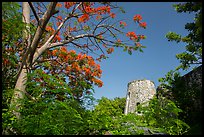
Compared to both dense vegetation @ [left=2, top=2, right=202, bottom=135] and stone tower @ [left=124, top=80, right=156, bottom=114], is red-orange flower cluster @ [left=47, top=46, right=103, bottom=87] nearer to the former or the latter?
dense vegetation @ [left=2, top=2, right=202, bottom=135]

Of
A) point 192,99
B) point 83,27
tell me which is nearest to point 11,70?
point 83,27

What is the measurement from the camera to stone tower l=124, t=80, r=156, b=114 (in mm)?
20016

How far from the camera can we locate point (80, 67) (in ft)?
40.3

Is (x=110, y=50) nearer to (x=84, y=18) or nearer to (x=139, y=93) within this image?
(x=84, y=18)

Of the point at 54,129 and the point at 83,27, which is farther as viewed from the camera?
the point at 83,27

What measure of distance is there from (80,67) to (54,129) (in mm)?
9313

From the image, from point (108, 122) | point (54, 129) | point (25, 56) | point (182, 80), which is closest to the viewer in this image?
point (54, 129)

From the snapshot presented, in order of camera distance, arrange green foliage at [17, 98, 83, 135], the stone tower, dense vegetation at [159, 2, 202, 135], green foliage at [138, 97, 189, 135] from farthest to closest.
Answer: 1. the stone tower
2. dense vegetation at [159, 2, 202, 135]
3. green foliage at [138, 97, 189, 135]
4. green foliage at [17, 98, 83, 135]

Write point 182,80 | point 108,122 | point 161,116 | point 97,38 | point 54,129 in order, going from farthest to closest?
point 182,80 → point 97,38 → point 161,116 → point 108,122 → point 54,129

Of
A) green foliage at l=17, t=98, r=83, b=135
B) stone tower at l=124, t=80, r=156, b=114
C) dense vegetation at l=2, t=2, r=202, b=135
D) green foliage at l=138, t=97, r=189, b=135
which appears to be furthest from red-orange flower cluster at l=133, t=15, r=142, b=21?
A: stone tower at l=124, t=80, r=156, b=114

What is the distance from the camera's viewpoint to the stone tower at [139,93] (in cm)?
2002

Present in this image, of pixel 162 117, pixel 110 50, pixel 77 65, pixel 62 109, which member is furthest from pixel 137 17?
pixel 62 109

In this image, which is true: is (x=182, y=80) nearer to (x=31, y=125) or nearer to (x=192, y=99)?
(x=192, y=99)

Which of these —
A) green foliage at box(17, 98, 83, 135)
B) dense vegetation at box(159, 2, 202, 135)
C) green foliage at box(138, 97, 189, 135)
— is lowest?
green foliage at box(17, 98, 83, 135)
